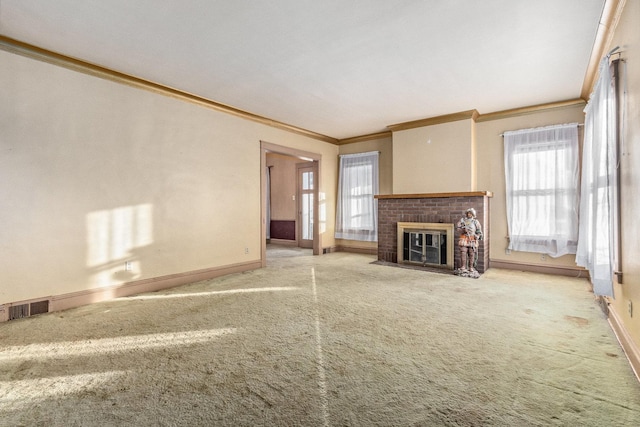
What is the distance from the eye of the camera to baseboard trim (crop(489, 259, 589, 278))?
14.9ft

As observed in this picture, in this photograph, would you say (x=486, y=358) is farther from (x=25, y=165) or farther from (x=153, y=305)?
(x=25, y=165)

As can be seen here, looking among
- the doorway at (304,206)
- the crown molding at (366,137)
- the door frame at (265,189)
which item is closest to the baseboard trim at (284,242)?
the doorway at (304,206)

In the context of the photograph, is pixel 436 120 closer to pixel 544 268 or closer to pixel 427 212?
pixel 427 212

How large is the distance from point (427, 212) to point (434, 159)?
1013 millimetres

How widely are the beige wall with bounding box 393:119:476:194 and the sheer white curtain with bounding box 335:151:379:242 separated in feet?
2.46

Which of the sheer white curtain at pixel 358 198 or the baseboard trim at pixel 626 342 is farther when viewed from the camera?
the sheer white curtain at pixel 358 198

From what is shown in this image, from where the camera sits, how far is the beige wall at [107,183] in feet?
9.74

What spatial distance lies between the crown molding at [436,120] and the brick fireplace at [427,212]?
136 cm

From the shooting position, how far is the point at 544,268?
480cm

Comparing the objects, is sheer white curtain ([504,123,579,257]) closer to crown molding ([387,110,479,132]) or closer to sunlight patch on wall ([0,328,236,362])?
crown molding ([387,110,479,132])

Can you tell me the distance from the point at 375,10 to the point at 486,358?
2844mm

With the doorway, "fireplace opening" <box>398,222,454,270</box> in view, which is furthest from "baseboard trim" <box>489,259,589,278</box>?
the doorway

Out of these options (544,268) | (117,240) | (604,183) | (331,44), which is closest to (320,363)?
(604,183)

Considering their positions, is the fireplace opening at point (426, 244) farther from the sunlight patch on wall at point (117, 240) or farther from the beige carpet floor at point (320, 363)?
the sunlight patch on wall at point (117, 240)
